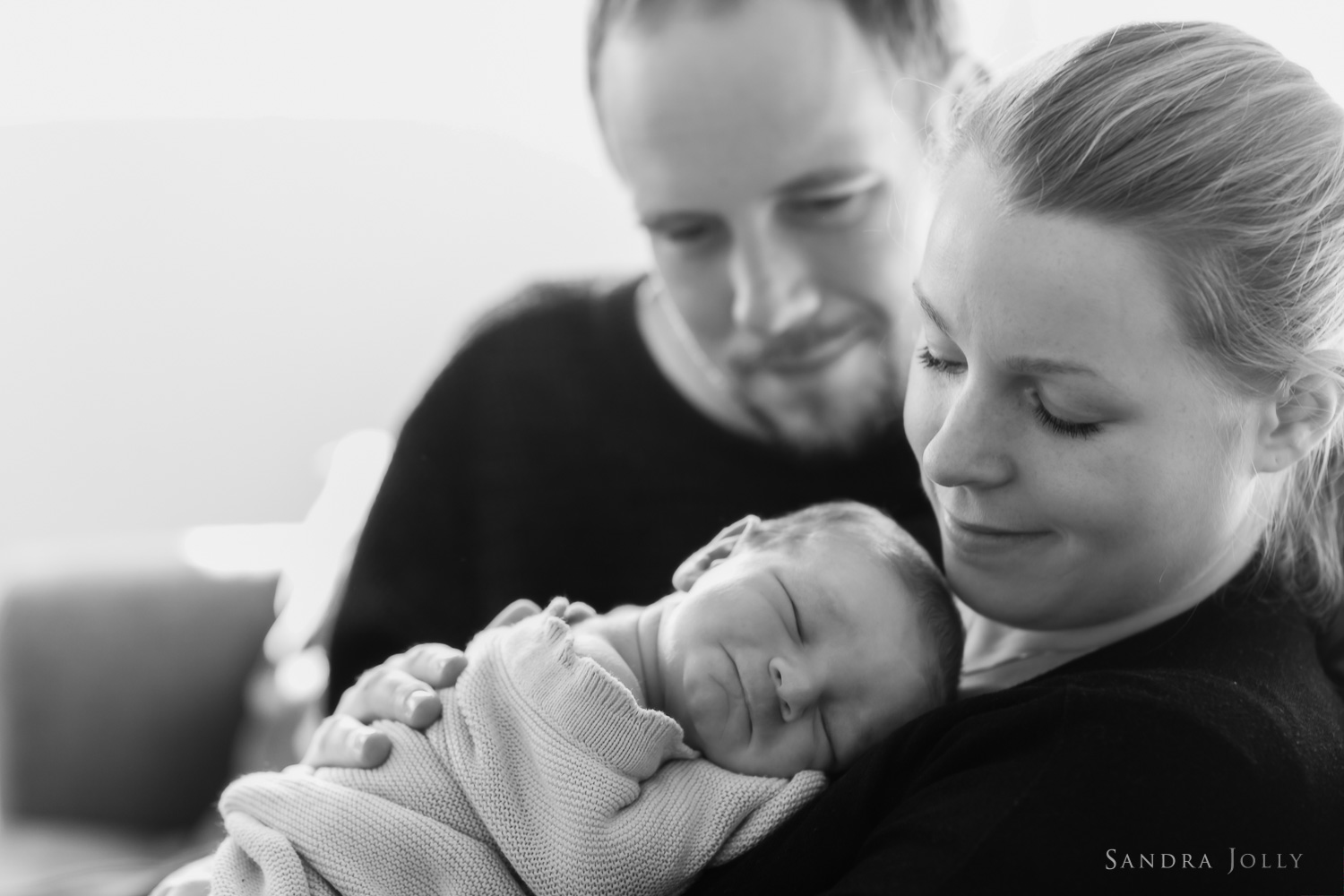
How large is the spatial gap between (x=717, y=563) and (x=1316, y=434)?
53cm

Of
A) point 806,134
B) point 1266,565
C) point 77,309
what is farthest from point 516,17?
point 1266,565

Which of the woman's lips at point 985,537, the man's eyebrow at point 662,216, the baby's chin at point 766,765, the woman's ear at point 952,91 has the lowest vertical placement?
the baby's chin at point 766,765

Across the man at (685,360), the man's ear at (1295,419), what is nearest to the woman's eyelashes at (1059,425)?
the man's ear at (1295,419)

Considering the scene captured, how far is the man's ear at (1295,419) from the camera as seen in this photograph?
101cm

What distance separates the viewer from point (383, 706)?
1160mm

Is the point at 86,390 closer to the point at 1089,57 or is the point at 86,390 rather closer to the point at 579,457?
the point at 579,457

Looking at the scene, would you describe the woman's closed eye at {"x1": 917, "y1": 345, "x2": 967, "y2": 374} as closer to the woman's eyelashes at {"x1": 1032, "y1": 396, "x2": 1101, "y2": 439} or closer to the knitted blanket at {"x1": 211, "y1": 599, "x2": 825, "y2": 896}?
the woman's eyelashes at {"x1": 1032, "y1": 396, "x2": 1101, "y2": 439}

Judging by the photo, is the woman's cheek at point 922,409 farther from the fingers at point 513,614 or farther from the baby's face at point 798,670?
the fingers at point 513,614

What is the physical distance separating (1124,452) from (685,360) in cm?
85

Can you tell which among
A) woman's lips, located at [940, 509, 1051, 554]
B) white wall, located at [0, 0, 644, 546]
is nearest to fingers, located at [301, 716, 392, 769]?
woman's lips, located at [940, 509, 1051, 554]

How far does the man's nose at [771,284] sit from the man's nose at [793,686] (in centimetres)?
49

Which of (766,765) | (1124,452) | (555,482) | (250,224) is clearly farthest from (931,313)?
(250,224)

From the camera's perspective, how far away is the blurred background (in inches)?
123

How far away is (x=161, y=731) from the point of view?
2.29 metres
